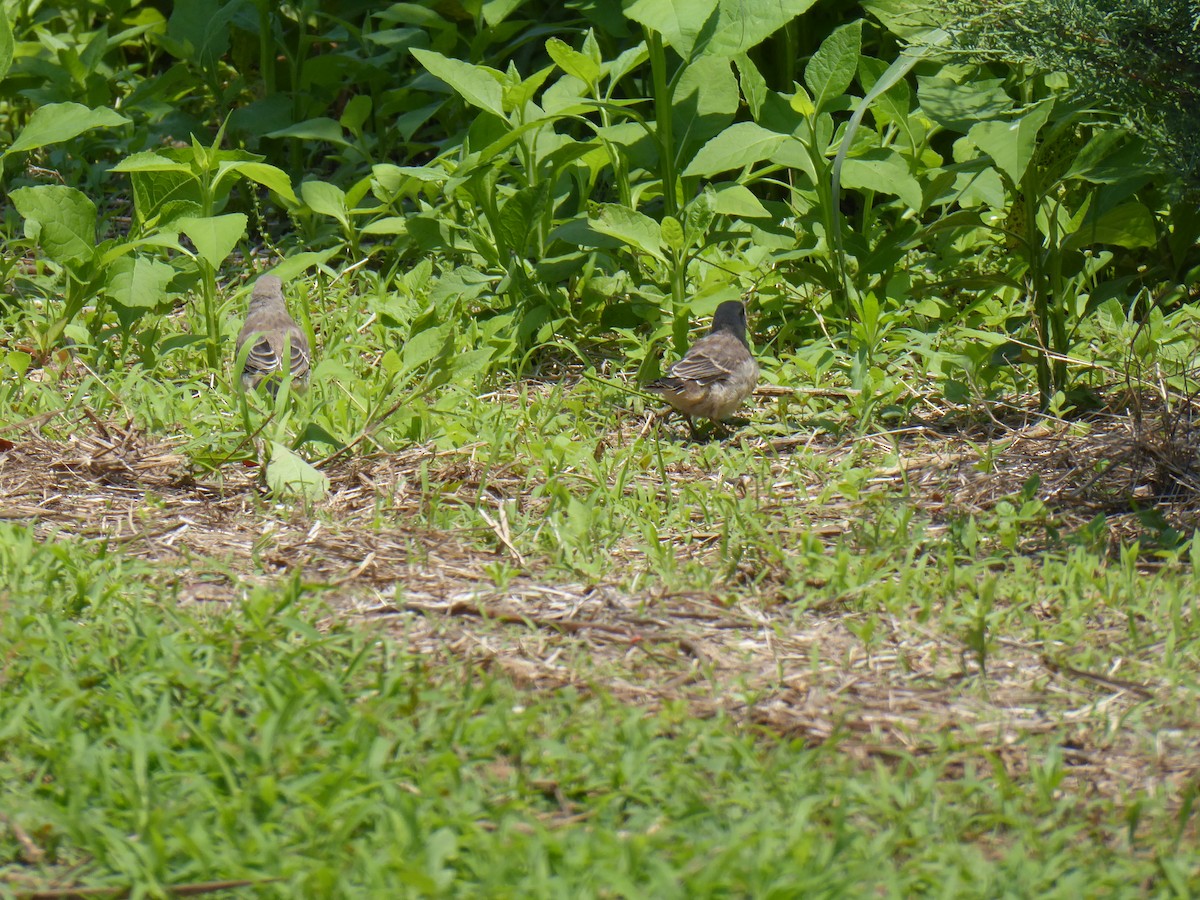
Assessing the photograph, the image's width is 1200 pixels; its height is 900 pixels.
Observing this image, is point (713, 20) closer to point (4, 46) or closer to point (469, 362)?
point (469, 362)

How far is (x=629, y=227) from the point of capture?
5.69 meters

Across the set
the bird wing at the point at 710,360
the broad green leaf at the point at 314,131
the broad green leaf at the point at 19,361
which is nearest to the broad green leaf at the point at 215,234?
the broad green leaf at the point at 19,361

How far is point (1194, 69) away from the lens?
165 inches

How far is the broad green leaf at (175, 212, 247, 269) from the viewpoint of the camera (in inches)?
211

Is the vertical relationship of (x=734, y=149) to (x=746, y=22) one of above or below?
below

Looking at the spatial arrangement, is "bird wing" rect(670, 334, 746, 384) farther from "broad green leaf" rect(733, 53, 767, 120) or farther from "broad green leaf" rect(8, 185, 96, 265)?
"broad green leaf" rect(8, 185, 96, 265)

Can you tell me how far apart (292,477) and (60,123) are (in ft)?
7.44

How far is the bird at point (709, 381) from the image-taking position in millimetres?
5227

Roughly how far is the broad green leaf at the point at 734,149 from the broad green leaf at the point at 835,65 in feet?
1.23

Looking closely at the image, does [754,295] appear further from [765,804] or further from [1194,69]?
[765,804]

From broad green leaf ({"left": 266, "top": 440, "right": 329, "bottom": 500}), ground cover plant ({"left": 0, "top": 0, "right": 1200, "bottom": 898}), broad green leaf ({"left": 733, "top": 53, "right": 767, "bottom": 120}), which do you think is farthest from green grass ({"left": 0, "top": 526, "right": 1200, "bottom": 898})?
broad green leaf ({"left": 733, "top": 53, "right": 767, "bottom": 120})

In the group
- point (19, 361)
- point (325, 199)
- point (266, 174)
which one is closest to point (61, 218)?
point (19, 361)

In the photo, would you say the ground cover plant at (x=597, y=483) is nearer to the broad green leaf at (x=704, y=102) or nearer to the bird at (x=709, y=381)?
the broad green leaf at (x=704, y=102)

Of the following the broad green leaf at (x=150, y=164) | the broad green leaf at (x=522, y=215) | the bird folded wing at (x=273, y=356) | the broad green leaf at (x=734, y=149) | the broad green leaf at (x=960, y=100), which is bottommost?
the bird folded wing at (x=273, y=356)
